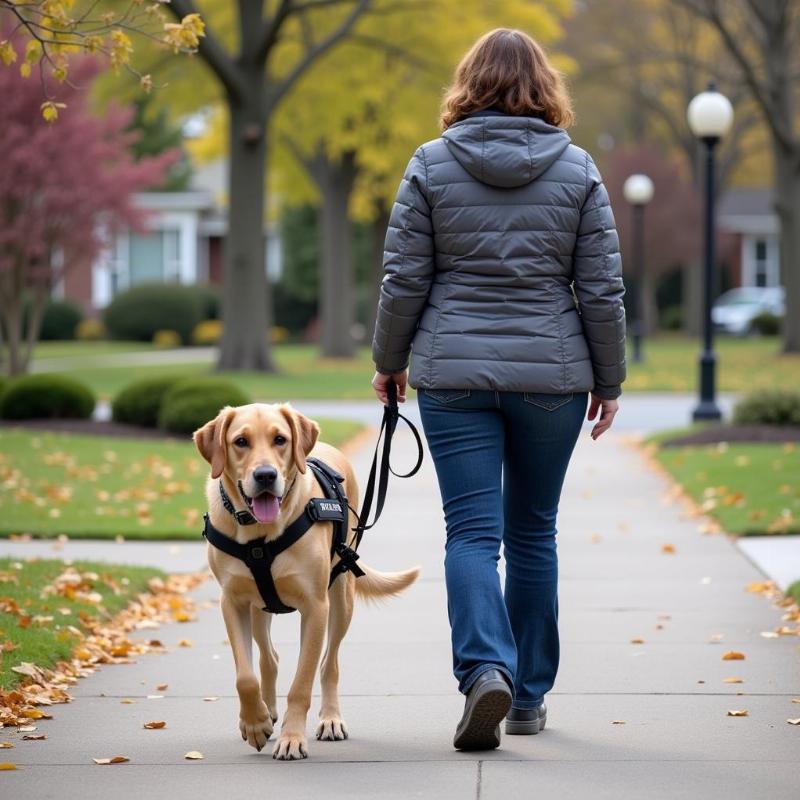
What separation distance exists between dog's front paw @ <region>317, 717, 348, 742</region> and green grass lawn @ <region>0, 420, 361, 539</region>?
16.7 feet

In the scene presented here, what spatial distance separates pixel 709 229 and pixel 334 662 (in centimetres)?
1261

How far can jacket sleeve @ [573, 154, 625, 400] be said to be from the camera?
491cm

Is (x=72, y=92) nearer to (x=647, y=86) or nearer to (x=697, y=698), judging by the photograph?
(x=697, y=698)

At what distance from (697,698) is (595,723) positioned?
1.92 feet

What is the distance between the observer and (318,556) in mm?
4969

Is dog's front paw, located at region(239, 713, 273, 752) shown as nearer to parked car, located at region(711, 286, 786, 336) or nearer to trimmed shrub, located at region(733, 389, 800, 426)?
trimmed shrub, located at region(733, 389, 800, 426)

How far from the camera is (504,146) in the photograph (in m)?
4.87

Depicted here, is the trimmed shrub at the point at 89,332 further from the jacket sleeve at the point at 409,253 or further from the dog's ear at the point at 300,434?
the jacket sleeve at the point at 409,253

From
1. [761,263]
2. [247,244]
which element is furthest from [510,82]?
[761,263]

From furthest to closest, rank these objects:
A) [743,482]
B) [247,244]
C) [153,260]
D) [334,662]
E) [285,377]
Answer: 1. [153,260]
2. [247,244]
3. [285,377]
4. [743,482]
5. [334,662]

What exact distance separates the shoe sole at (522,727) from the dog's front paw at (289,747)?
0.78m

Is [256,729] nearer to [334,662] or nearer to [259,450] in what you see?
[334,662]

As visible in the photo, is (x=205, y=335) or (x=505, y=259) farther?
(x=205, y=335)

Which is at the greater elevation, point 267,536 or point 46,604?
point 267,536
